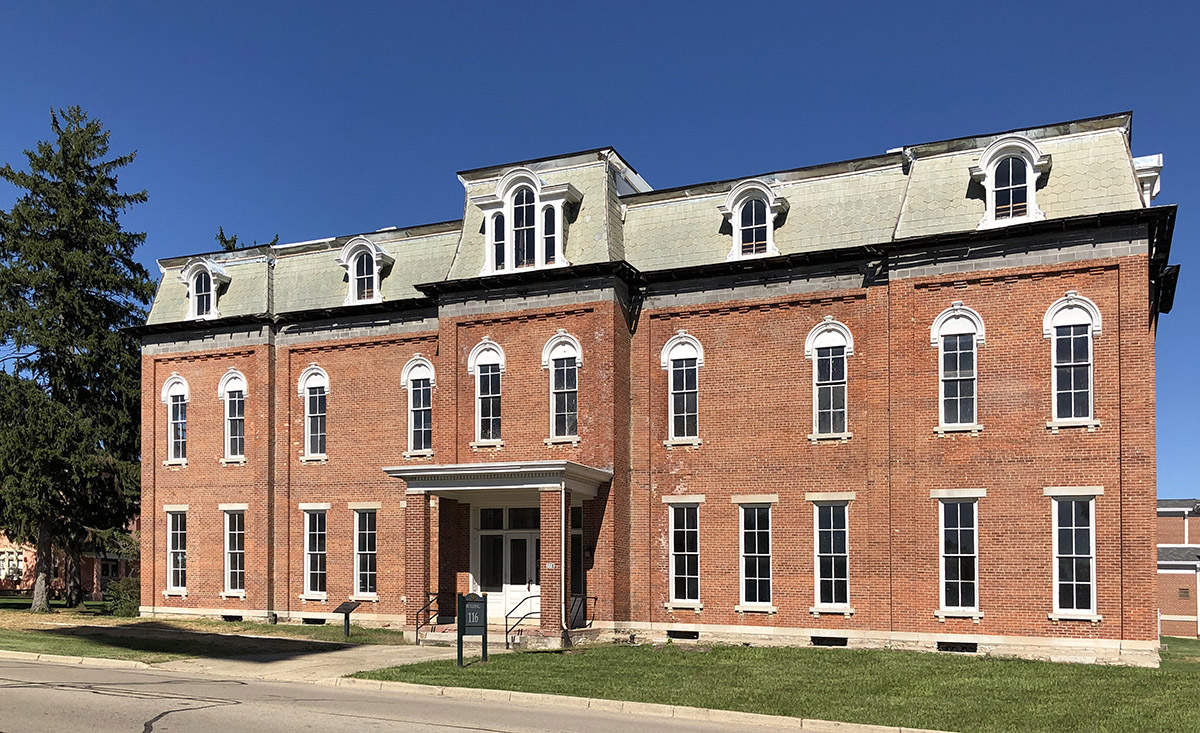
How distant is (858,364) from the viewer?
24906 mm

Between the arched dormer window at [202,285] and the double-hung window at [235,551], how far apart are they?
6.48 meters

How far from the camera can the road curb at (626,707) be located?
14.4 metres

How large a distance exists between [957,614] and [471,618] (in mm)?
10686

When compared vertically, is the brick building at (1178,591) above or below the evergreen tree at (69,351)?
below

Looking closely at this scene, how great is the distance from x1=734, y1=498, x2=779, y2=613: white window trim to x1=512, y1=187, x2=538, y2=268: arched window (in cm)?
848

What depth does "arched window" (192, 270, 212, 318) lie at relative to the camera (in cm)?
3375

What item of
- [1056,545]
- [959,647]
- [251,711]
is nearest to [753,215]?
[1056,545]

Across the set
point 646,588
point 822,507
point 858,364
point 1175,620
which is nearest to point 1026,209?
point 858,364

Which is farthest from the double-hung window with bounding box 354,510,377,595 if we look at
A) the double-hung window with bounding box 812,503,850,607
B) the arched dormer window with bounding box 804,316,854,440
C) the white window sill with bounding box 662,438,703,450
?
the arched dormer window with bounding box 804,316,854,440

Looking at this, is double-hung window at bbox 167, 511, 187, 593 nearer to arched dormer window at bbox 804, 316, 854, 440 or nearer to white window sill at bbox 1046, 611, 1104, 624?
arched dormer window at bbox 804, 316, 854, 440

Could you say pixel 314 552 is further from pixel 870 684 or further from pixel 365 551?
pixel 870 684

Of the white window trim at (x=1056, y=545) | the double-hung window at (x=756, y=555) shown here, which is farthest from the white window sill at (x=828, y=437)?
the white window trim at (x=1056, y=545)

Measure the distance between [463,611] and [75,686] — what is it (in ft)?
22.2

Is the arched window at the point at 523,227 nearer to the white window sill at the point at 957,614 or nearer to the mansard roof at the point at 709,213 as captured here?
the mansard roof at the point at 709,213
